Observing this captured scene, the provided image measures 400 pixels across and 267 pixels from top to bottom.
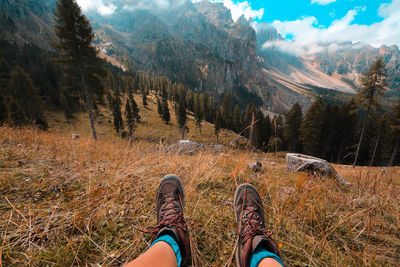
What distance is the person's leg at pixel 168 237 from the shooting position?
1.32 meters

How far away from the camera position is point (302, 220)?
181 cm

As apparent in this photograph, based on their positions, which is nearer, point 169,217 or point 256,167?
point 169,217

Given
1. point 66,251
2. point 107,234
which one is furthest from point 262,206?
point 66,251

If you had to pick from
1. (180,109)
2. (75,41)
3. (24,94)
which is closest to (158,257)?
(75,41)

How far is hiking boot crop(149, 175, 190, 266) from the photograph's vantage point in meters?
1.47

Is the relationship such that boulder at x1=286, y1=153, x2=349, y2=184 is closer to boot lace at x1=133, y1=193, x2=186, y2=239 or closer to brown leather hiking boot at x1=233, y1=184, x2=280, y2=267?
brown leather hiking boot at x1=233, y1=184, x2=280, y2=267

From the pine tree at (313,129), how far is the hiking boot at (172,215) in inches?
1167

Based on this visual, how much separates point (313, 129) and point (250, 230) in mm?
29450

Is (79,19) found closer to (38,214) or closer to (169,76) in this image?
(38,214)

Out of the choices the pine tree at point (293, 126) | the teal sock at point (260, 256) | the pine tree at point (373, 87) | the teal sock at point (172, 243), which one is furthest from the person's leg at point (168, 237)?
the pine tree at point (293, 126)

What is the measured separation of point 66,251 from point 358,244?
9.32 feet

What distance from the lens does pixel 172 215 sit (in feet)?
5.80

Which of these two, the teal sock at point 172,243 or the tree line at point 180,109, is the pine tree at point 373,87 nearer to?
the tree line at point 180,109

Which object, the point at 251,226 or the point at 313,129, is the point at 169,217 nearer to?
the point at 251,226
